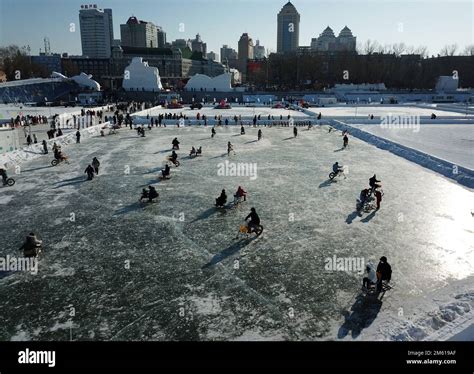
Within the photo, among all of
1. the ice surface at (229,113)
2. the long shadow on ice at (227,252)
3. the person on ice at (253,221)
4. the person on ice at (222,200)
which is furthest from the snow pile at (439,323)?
the ice surface at (229,113)

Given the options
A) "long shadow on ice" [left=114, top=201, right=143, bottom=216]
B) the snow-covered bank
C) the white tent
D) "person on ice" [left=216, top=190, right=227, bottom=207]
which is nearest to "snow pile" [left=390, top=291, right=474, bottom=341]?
"person on ice" [left=216, top=190, right=227, bottom=207]

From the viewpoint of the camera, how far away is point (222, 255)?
9.97m

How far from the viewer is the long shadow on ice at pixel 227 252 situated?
955 centimetres

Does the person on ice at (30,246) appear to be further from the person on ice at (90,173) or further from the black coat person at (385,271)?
the black coat person at (385,271)

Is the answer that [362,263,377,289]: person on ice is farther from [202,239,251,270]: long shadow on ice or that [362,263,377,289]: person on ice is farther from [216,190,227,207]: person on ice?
[216,190,227,207]: person on ice

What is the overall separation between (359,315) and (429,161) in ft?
53.9

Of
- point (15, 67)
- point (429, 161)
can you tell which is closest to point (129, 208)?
point (429, 161)

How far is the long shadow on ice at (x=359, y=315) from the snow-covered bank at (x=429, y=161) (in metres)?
12.0

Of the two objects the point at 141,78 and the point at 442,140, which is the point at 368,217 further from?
the point at 141,78

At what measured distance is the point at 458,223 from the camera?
1215 cm

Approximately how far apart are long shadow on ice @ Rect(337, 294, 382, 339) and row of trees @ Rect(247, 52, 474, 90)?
100439mm

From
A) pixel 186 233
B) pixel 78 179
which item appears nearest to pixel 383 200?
pixel 186 233
